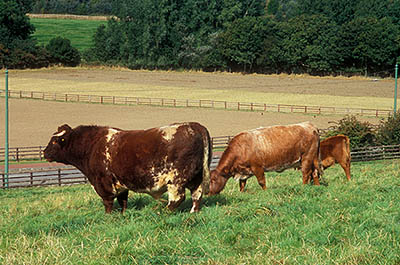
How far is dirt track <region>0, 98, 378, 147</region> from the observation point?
153 ft

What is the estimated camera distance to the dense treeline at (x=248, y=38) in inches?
3831

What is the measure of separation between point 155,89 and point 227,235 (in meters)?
76.0

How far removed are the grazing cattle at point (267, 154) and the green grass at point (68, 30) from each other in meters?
127

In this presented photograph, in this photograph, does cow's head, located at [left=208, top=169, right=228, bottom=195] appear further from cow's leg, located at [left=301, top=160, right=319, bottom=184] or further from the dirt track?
the dirt track

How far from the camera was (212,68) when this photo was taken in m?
111

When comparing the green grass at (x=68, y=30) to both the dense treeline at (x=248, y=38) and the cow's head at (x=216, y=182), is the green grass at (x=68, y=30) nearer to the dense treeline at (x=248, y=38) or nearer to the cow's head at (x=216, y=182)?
the dense treeline at (x=248, y=38)

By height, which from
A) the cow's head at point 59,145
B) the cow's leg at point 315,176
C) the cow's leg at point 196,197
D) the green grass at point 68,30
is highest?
the green grass at point 68,30

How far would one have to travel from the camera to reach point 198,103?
6706 centimetres

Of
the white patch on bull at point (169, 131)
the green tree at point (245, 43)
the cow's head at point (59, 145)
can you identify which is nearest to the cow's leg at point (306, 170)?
the white patch on bull at point (169, 131)

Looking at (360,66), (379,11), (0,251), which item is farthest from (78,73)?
(0,251)

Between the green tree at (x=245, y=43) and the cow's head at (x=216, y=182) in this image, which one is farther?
the green tree at (x=245, y=43)

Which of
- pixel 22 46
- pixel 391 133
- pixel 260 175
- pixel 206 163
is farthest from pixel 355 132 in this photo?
pixel 22 46

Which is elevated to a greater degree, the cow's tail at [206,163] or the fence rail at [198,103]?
the cow's tail at [206,163]

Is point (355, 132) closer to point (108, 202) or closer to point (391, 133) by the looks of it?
point (391, 133)
